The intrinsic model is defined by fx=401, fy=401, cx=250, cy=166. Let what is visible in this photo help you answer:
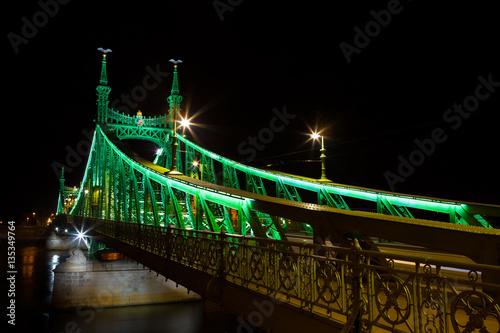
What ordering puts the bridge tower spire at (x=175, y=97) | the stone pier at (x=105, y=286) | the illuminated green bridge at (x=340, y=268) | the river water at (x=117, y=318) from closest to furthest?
the illuminated green bridge at (x=340, y=268) < the river water at (x=117, y=318) < the stone pier at (x=105, y=286) < the bridge tower spire at (x=175, y=97)

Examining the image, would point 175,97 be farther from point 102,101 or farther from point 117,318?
point 117,318

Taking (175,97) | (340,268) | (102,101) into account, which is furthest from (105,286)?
(340,268)

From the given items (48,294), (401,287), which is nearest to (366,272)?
(401,287)

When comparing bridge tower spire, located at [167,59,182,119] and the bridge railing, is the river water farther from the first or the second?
bridge tower spire, located at [167,59,182,119]

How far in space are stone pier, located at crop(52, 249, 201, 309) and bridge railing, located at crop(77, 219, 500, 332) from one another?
50.9 ft

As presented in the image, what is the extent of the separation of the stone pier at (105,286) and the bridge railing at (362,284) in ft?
50.9

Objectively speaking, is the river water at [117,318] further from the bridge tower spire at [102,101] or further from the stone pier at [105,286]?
the bridge tower spire at [102,101]

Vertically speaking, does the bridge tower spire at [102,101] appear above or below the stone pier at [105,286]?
above

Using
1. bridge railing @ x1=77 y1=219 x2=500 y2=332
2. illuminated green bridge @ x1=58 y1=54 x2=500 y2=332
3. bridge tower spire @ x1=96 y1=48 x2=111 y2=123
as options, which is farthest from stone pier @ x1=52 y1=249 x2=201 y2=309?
bridge railing @ x1=77 y1=219 x2=500 y2=332

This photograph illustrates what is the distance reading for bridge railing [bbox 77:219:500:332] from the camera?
3.23 meters

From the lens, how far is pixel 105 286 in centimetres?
2225

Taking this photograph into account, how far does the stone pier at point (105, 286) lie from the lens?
21.5 meters

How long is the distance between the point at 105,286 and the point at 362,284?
68.4 ft

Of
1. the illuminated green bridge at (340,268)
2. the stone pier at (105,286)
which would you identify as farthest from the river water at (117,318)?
→ the illuminated green bridge at (340,268)
